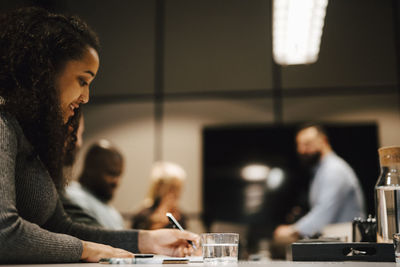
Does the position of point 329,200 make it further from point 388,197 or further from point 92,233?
point 92,233

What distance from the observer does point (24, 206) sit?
3.47 ft

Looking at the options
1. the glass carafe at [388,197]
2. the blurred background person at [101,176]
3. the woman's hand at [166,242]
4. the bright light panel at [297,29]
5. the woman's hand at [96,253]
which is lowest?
the woman's hand at [96,253]

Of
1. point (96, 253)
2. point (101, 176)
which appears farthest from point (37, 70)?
point (101, 176)

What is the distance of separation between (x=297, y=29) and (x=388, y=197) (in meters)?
2.42

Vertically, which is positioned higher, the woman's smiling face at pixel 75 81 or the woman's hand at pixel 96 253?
the woman's smiling face at pixel 75 81

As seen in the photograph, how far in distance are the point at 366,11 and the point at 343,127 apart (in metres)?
1.05

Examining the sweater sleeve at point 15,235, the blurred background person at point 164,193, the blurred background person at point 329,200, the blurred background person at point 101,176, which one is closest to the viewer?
the sweater sleeve at point 15,235

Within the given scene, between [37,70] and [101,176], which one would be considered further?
[101,176]

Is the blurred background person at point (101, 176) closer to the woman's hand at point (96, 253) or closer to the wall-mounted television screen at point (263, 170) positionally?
the woman's hand at point (96, 253)

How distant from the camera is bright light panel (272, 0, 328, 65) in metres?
3.13

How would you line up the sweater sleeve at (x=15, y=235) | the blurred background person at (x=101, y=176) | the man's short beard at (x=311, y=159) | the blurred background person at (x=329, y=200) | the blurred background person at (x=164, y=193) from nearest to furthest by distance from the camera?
the sweater sleeve at (x=15, y=235) < the blurred background person at (x=101, y=176) < the blurred background person at (x=164, y=193) < the blurred background person at (x=329, y=200) < the man's short beard at (x=311, y=159)

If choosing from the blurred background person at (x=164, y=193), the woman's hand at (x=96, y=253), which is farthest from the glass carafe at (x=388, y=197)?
the blurred background person at (x=164, y=193)

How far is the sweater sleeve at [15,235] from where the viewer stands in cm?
90

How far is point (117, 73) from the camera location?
4430 millimetres
